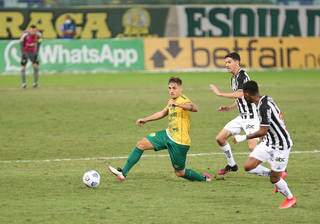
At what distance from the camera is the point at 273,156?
12672 mm

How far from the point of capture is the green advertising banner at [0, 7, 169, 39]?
4225cm

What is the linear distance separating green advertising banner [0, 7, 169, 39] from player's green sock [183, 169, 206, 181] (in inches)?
1124

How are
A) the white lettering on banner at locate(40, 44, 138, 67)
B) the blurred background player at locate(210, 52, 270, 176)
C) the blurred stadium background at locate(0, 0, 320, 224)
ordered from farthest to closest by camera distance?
1. the white lettering on banner at locate(40, 44, 138, 67)
2. the blurred background player at locate(210, 52, 270, 176)
3. the blurred stadium background at locate(0, 0, 320, 224)

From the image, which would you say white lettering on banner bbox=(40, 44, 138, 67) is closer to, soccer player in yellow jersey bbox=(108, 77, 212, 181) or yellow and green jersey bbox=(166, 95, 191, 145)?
soccer player in yellow jersey bbox=(108, 77, 212, 181)

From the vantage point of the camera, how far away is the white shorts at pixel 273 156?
1258cm

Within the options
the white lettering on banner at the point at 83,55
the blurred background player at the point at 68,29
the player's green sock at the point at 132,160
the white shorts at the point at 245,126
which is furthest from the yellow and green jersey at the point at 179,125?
the blurred background player at the point at 68,29

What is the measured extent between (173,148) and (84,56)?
26.1 m

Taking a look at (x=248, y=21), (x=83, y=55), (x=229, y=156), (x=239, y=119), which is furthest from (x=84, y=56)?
(x=229, y=156)

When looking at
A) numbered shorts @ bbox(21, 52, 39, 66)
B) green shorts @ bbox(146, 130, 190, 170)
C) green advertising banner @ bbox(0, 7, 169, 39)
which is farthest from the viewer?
green advertising banner @ bbox(0, 7, 169, 39)

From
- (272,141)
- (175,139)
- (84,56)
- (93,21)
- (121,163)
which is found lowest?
(84,56)

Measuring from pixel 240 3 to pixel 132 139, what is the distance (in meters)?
27.2

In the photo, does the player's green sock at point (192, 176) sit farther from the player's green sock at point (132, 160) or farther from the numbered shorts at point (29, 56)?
the numbered shorts at point (29, 56)

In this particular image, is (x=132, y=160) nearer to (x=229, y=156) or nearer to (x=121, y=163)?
(x=229, y=156)

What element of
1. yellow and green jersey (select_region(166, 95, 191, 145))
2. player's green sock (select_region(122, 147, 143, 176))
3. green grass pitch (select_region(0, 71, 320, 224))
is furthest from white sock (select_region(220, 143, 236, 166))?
player's green sock (select_region(122, 147, 143, 176))
